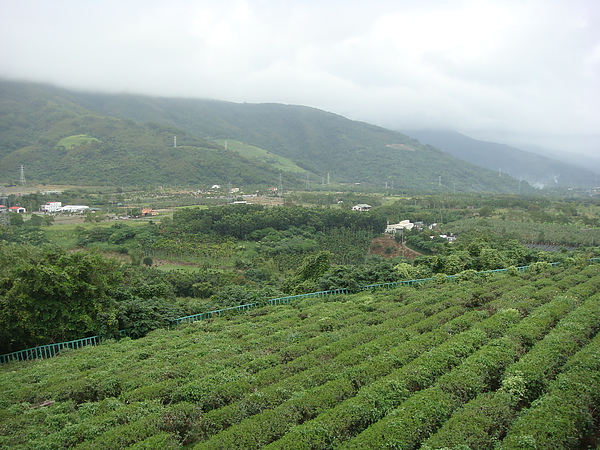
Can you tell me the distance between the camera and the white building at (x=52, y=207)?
67.3 metres

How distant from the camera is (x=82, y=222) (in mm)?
56875

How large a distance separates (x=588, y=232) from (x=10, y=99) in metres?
193

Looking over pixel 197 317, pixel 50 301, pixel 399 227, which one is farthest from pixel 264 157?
pixel 50 301

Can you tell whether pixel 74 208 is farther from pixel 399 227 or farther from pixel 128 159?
pixel 399 227

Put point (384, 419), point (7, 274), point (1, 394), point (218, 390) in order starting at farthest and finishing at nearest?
point (7, 274), point (1, 394), point (218, 390), point (384, 419)

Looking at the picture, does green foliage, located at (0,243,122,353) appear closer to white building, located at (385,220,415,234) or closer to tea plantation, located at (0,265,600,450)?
tea plantation, located at (0,265,600,450)

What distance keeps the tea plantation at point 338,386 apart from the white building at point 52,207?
63.0 metres

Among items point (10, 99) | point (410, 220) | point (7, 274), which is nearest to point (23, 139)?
point (10, 99)

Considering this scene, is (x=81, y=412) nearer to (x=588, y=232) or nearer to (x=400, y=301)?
(x=400, y=301)

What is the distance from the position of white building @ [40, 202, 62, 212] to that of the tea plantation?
62985mm

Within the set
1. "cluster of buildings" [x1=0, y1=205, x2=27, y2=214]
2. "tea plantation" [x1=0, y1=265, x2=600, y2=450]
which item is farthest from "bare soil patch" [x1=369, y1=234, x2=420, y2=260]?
"cluster of buildings" [x1=0, y1=205, x2=27, y2=214]

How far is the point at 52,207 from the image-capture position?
222 feet

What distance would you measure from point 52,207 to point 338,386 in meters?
73.4

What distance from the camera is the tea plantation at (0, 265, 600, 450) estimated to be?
287 inches
